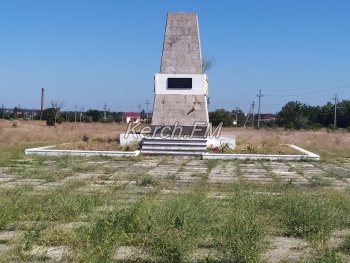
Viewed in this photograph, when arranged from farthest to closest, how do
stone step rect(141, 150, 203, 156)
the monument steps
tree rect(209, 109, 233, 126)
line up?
tree rect(209, 109, 233, 126), the monument steps, stone step rect(141, 150, 203, 156)

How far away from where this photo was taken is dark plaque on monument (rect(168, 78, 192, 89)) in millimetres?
15312

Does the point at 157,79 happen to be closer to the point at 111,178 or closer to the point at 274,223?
the point at 111,178

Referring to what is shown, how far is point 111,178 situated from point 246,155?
578cm

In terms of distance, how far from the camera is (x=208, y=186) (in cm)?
708

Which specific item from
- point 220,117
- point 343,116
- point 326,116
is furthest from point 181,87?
point 343,116

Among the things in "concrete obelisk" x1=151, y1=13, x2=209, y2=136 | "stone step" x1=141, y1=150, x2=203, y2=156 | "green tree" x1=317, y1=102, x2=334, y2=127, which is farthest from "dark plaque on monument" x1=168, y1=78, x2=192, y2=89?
"green tree" x1=317, y1=102, x2=334, y2=127

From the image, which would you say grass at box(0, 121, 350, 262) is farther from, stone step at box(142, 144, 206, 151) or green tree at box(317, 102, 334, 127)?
green tree at box(317, 102, 334, 127)

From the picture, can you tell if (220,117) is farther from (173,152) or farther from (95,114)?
(173,152)

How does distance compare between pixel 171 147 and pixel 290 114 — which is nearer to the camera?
pixel 171 147

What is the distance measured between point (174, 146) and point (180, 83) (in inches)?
92.6

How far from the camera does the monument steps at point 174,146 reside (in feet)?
46.6

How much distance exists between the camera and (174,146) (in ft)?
47.2

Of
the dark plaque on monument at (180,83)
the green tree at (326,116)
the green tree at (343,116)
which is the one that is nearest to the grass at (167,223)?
the dark plaque on monument at (180,83)

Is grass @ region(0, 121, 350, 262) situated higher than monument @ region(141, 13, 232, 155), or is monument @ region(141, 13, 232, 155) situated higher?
monument @ region(141, 13, 232, 155)
